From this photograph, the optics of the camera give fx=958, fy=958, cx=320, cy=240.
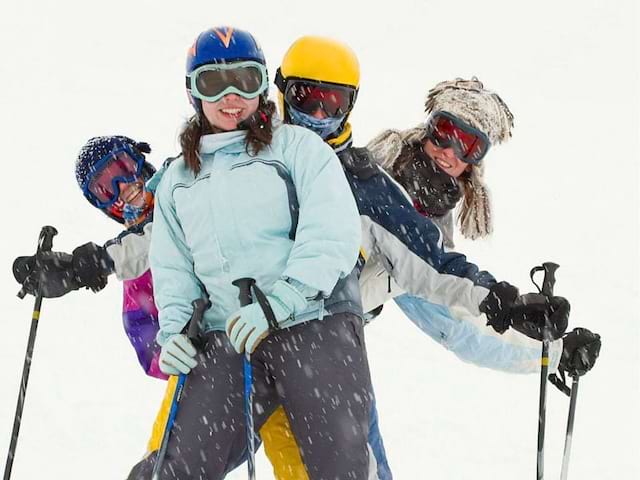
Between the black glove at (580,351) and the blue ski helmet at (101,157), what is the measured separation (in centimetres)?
214

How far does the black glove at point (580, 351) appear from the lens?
4.07 metres

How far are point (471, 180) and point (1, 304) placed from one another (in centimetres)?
616

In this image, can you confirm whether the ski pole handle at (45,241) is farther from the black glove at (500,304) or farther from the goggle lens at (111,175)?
the black glove at (500,304)

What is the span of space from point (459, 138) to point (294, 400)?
193 cm

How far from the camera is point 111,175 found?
4.65 m

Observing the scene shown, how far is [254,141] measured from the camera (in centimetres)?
333

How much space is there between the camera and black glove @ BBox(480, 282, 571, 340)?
364 centimetres

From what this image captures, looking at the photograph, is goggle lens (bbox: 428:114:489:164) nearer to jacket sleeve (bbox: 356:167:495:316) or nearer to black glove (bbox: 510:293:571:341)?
jacket sleeve (bbox: 356:167:495:316)

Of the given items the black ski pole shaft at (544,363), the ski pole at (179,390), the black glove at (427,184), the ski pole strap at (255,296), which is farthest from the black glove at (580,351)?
the ski pole at (179,390)

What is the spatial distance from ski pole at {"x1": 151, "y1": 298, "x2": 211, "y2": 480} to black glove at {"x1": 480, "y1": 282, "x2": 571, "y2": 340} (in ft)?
3.60

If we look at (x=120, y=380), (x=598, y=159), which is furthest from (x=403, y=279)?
(x=598, y=159)

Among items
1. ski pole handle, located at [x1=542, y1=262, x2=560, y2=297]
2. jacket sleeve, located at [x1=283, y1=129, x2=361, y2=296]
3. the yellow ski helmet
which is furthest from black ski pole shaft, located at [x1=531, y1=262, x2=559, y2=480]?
the yellow ski helmet

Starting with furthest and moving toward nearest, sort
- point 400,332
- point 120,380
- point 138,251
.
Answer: point 400,332 < point 120,380 < point 138,251

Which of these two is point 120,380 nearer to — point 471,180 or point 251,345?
point 471,180
